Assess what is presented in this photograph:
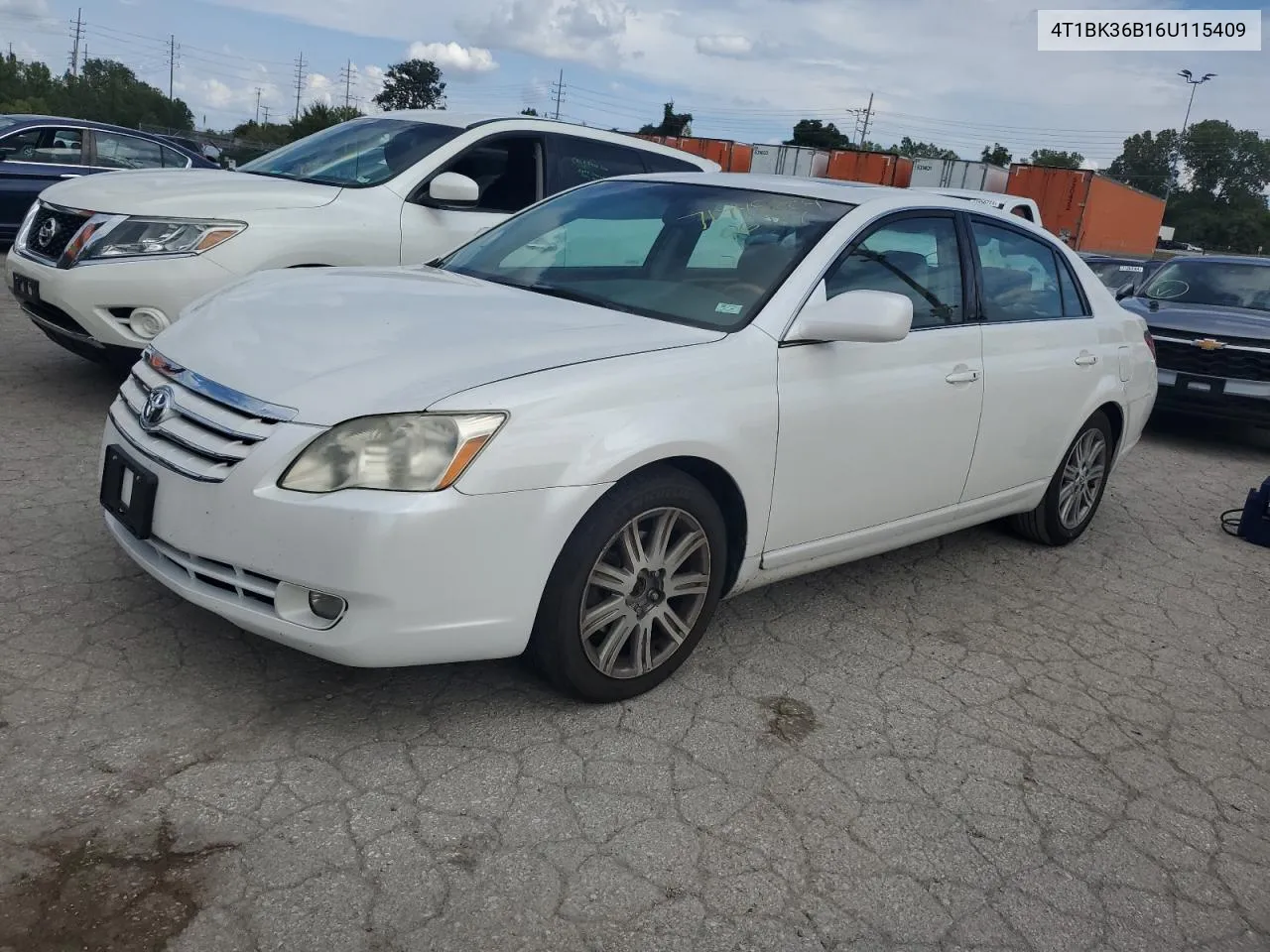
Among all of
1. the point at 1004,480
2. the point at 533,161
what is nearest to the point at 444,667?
the point at 1004,480

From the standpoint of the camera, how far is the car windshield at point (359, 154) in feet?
20.2

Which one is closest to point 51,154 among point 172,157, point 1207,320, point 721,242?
point 172,157

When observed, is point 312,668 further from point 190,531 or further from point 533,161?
point 533,161

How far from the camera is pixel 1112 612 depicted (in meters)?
4.55

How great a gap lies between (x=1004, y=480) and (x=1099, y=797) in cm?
180

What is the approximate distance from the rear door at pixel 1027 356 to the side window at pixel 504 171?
10.2 ft

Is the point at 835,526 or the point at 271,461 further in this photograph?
the point at 835,526

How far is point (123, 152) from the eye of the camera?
1113cm

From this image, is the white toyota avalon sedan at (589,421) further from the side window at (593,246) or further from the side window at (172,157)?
the side window at (172,157)

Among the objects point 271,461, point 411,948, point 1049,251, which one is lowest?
point 411,948

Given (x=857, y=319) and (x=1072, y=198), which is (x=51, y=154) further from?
(x=1072, y=198)

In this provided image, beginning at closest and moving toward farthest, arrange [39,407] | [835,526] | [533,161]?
[835,526], [39,407], [533,161]

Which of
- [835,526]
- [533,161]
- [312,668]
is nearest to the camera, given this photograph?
[312,668]

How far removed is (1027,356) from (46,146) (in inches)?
409
